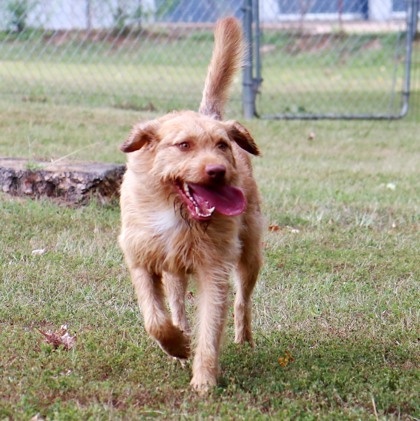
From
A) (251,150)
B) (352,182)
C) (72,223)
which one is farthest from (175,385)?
(352,182)

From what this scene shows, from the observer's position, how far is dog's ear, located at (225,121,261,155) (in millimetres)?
3973

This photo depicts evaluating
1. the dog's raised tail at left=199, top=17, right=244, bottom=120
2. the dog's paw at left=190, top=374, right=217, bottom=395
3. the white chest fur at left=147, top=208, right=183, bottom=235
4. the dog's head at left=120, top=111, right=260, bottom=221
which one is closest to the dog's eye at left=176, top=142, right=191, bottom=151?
the dog's head at left=120, top=111, right=260, bottom=221

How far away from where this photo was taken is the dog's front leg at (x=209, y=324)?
11.8ft

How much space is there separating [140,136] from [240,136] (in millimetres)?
488

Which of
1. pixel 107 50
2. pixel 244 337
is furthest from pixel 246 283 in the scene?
pixel 107 50

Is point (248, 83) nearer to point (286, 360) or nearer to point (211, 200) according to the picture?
point (286, 360)

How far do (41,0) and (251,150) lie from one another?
8788 millimetres

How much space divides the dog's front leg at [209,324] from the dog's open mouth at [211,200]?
29cm

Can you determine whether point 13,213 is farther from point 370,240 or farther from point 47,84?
point 47,84

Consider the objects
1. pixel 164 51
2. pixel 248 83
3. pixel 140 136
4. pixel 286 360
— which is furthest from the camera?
pixel 164 51

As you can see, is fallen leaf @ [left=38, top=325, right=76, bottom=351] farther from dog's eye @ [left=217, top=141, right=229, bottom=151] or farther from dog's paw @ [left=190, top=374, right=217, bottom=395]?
dog's eye @ [left=217, top=141, right=229, bottom=151]

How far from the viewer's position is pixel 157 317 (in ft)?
12.2

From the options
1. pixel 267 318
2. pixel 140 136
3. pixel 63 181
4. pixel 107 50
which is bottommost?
pixel 107 50

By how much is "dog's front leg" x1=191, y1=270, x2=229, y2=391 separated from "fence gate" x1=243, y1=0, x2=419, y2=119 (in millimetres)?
8135
